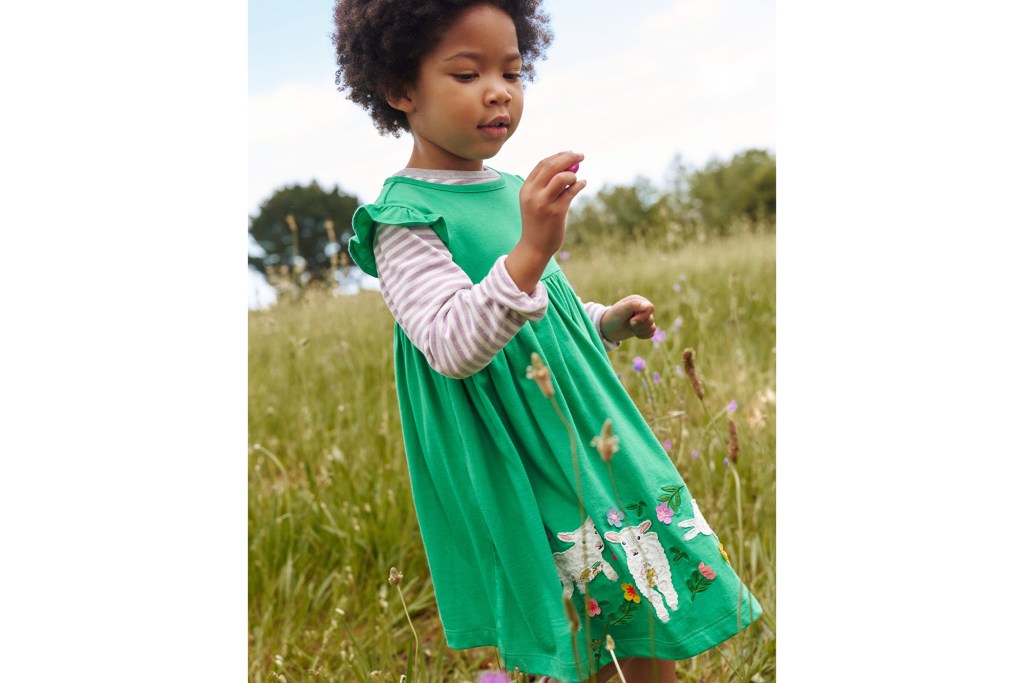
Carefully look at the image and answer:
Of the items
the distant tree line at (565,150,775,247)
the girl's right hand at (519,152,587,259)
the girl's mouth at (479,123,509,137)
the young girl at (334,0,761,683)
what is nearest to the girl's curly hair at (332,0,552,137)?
the young girl at (334,0,761,683)

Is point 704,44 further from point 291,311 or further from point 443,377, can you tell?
point 291,311

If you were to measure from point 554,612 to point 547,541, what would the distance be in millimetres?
84

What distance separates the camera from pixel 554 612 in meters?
1.08

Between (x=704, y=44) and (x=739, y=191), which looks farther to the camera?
(x=739, y=191)

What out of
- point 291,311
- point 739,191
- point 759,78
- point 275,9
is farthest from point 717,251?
point 275,9

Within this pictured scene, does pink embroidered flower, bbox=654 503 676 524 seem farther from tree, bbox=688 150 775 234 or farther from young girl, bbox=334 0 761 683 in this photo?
tree, bbox=688 150 775 234

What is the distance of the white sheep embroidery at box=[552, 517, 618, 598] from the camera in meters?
1.08

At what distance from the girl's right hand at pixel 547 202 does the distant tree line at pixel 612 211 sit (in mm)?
677

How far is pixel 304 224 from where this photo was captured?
5.64ft

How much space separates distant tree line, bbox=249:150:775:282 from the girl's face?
53cm

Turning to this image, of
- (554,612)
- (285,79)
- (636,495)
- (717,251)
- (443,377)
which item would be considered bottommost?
(554,612)

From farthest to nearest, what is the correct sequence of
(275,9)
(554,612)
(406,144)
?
(275,9)
(406,144)
(554,612)

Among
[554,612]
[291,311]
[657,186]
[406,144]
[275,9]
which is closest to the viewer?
[554,612]

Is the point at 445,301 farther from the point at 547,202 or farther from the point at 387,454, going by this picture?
the point at 387,454
